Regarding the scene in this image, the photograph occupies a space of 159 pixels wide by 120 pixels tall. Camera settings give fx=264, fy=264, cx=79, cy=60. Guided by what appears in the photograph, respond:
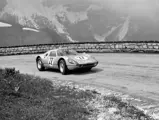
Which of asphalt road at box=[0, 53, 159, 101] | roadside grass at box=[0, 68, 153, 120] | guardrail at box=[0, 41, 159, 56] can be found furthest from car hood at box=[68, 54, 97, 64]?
guardrail at box=[0, 41, 159, 56]

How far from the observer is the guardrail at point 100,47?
22.1 m

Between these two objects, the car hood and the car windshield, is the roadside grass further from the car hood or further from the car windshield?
the car windshield

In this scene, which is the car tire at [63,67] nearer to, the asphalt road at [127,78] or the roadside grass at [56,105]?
the asphalt road at [127,78]

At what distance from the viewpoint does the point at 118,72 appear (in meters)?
13.4

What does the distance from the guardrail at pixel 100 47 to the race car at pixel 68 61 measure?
883cm

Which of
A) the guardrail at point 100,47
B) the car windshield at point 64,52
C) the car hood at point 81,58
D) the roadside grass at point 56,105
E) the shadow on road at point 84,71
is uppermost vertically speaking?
the guardrail at point 100,47

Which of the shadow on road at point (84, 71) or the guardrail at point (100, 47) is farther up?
the guardrail at point (100, 47)

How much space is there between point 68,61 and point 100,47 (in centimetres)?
1232

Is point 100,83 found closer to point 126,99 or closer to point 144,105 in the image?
point 126,99

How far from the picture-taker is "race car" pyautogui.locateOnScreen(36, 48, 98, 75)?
13.7 meters

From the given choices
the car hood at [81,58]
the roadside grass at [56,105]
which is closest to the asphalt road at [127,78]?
the car hood at [81,58]

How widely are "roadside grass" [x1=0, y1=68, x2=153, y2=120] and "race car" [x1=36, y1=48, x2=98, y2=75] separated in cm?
396

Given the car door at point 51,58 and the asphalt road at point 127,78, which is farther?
the car door at point 51,58

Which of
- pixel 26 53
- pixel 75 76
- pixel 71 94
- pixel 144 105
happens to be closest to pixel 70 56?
pixel 75 76
